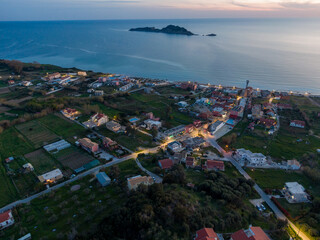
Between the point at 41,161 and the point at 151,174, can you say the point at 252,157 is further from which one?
the point at 41,161

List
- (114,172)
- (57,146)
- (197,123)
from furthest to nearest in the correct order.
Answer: (197,123), (57,146), (114,172)

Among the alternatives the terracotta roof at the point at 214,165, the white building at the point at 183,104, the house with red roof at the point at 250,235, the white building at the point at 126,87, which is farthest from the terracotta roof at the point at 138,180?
the white building at the point at 126,87

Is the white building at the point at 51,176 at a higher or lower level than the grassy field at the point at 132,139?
lower

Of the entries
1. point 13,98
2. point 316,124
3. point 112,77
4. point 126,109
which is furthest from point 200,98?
point 13,98

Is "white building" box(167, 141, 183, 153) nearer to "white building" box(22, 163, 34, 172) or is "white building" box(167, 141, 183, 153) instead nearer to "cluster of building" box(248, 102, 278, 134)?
"cluster of building" box(248, 102, 278, 134)

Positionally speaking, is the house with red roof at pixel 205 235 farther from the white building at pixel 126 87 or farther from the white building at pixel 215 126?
the white building at pixel 126 87

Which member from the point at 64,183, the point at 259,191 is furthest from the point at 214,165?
the point at 64,183

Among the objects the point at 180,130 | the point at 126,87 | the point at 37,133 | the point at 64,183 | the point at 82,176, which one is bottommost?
the point at 64,183
